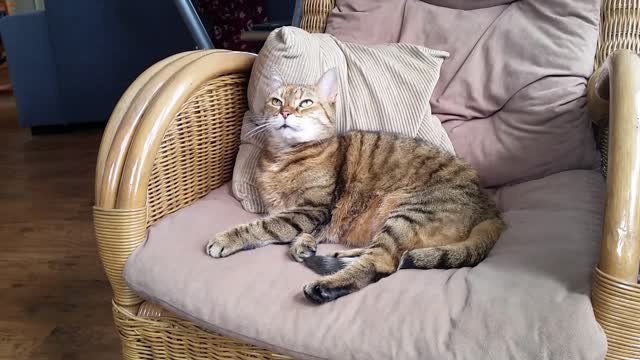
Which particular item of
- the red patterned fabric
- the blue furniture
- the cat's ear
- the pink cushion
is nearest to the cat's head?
the cat's ear

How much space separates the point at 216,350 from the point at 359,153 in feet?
2.07

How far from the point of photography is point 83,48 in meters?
3.40

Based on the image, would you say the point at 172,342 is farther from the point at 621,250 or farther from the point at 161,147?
the point at 621,250

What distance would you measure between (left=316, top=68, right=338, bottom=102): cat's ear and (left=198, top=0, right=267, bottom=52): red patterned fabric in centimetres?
146

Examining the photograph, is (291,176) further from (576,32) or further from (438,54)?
(576,32)

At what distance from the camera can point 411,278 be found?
970 millimetres

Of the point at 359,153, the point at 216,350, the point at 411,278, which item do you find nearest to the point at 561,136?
the point at 359,153

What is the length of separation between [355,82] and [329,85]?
99 millimetres

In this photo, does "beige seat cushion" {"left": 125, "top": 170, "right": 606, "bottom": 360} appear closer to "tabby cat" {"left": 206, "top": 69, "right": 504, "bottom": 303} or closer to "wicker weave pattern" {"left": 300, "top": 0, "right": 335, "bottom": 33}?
"tabby cat" {"left": 206, "top": 69, "right": 504, "bottom": 303}

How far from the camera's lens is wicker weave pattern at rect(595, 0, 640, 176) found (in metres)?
1.35

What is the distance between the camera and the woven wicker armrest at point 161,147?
1.12 m

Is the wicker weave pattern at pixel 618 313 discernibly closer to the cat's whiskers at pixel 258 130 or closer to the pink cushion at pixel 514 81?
the pink cushion at pixel 514 81

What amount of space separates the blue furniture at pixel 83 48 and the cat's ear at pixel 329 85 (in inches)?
84.2

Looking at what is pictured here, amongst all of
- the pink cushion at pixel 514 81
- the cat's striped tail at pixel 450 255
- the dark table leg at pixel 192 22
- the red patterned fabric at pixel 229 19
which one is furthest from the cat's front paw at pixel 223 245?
the red patterned fabric at pixel 229 19
